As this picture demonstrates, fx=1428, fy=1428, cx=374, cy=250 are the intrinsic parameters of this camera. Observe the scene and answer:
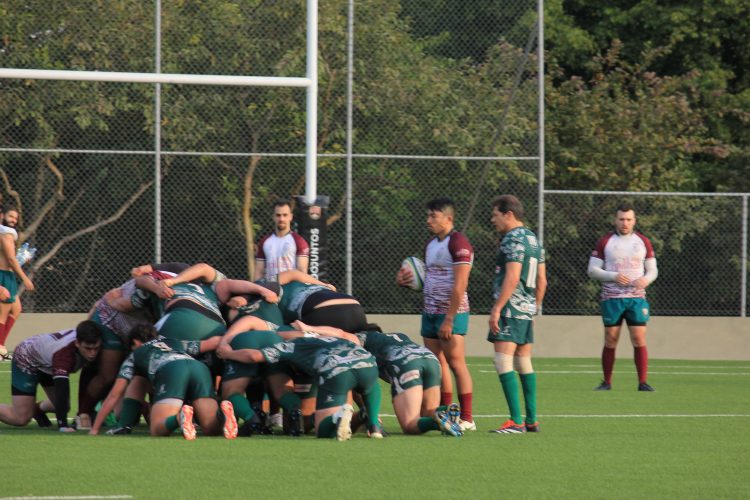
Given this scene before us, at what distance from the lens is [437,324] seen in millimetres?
11500

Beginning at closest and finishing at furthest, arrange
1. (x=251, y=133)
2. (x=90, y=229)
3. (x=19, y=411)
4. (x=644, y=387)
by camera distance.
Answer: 1. (x=19, y=411)
2. (x=644, y=387)
3. (x=90, y=229)
4. (x=251, y=133)

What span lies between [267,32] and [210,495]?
40.7 feet

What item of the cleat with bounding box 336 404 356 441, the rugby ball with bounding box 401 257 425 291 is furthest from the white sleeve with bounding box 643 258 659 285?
the cleat with bounding box 336 404 356 441

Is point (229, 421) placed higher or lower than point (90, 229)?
lower

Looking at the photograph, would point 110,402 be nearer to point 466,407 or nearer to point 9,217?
point 466,407

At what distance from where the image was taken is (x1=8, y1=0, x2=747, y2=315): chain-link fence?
18562 mm

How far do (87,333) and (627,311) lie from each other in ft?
22.8

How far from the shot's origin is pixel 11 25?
60.7 ft

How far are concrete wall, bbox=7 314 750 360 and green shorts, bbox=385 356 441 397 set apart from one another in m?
8.85

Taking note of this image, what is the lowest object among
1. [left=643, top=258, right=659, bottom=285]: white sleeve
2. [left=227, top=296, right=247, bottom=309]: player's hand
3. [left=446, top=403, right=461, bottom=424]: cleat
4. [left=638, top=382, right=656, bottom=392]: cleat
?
[left=638, top=382, right=656, bottom=392]: cleat

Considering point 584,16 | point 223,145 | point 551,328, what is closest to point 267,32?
point 223,145

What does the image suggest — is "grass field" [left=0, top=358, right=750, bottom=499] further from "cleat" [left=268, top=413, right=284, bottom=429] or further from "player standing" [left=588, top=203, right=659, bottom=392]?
"player standing" [left=588, top=203, right=659, bottom=392]

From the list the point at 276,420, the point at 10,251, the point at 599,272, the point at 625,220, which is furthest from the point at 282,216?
the point at 276,420

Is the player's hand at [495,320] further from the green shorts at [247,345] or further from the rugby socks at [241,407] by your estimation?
the rugby socks at [241,407]
